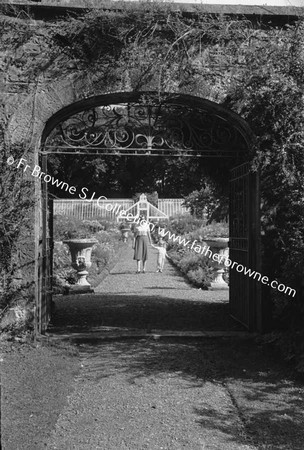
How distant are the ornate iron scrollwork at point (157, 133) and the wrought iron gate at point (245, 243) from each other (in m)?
0.53

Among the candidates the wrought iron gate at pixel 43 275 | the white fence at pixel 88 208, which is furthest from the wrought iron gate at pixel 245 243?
the white fence at pixel 88 208

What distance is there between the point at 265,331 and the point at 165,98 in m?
3.22

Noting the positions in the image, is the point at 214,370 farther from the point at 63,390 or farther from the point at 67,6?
the point at 67,6

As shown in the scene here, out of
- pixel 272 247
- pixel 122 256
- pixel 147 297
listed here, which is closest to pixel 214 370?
pixel 272 247

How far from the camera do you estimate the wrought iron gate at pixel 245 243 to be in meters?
Result: 7.11

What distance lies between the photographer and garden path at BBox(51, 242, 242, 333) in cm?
792

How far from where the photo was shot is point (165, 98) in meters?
6.96

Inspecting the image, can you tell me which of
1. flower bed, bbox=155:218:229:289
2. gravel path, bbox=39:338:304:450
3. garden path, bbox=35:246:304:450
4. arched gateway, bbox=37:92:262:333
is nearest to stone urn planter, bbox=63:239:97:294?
flower bed, bbox=155:218:229:289

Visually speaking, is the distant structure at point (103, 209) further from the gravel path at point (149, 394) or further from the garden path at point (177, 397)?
the gravel path at point (149, 394)

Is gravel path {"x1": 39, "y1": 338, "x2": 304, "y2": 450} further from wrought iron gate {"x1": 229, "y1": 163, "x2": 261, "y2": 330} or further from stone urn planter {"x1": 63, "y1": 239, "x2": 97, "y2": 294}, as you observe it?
stone urn planter {"x1": 63, "y1": 239, "x2": 97, "y2": 294}

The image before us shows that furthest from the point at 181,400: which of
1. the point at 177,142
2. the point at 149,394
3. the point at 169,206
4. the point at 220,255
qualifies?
the point at 169,206

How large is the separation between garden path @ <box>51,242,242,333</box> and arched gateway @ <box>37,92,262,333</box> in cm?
53

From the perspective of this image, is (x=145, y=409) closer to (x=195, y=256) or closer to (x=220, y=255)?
(x=220, y=255)

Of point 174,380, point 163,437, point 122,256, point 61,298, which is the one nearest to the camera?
point 163,437
